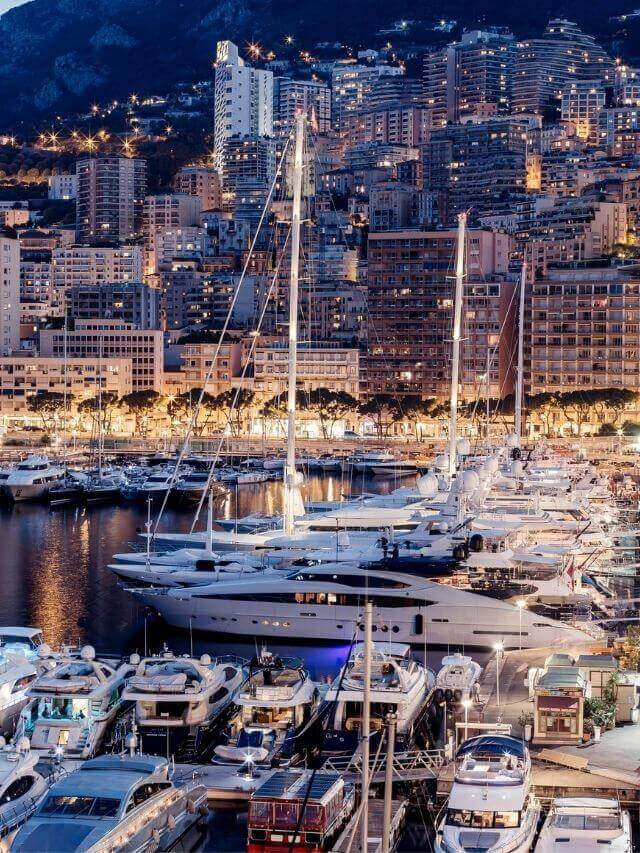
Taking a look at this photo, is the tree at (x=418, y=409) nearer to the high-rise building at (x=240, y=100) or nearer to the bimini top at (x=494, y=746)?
the high-rise building at (x=240, y=100)

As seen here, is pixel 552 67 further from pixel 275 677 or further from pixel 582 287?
pixel 275 677

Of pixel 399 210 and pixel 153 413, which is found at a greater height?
pixel 399 210

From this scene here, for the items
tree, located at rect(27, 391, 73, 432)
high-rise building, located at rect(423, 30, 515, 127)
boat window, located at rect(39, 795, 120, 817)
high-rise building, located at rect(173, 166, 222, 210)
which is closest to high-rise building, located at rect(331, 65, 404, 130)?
high-rise building, located at rect(423, 30, 515, 127)

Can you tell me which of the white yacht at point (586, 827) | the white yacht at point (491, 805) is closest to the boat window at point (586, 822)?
the white yacht at point (586, 827)

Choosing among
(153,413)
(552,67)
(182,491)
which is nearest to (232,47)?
(552,67)

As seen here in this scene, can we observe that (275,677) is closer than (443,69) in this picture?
Yes

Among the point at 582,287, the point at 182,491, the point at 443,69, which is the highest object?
the point at 443,69
